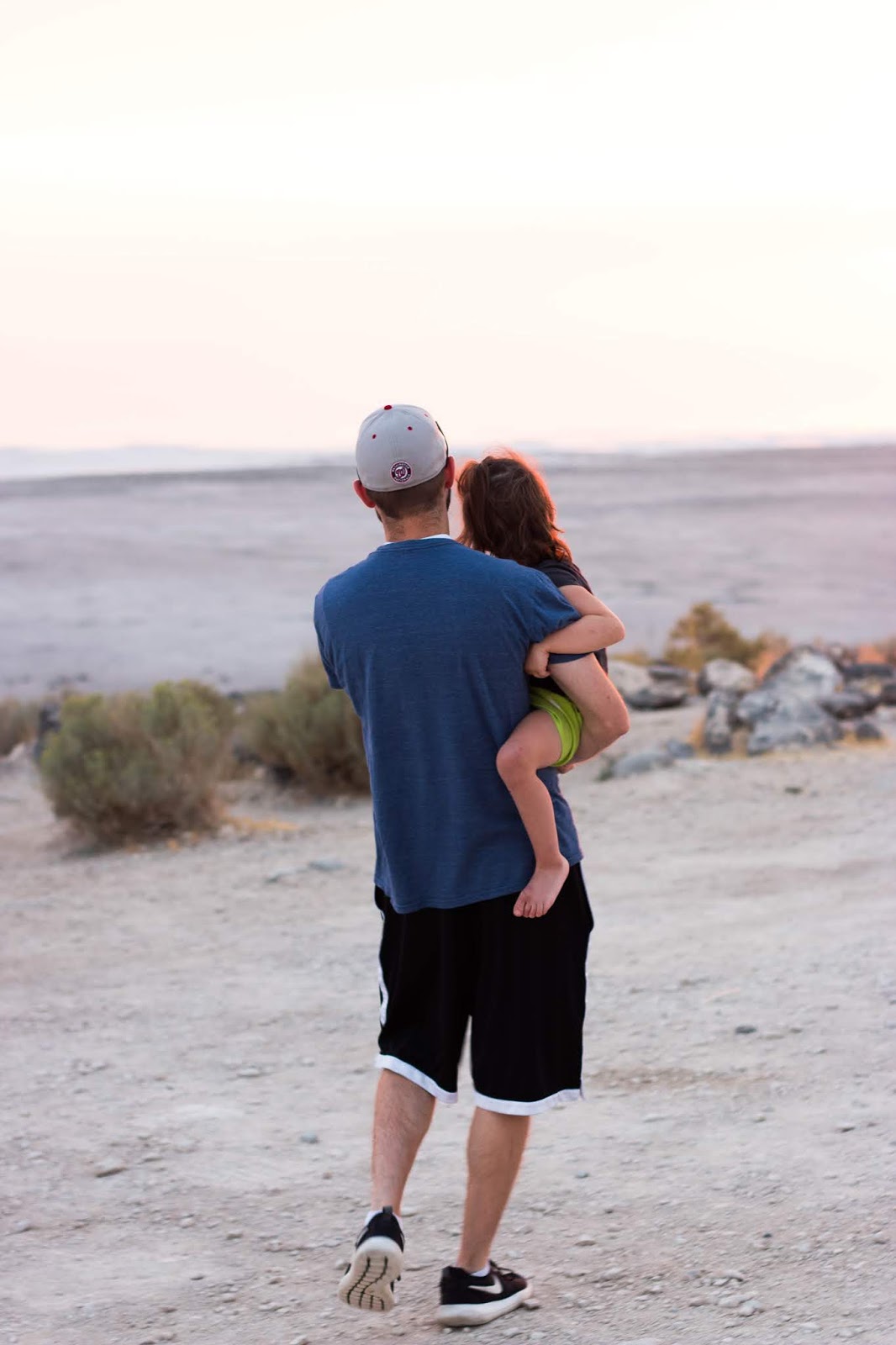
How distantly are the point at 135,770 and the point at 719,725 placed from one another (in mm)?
4309

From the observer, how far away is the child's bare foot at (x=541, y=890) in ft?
9.53

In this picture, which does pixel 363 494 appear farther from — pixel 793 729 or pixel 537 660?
pixel 793 729

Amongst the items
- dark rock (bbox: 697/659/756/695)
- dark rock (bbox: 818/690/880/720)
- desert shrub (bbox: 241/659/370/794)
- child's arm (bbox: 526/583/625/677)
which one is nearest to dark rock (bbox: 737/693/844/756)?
dark rock (bbox: 818/690/880/720)

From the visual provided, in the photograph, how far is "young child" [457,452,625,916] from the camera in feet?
9.27

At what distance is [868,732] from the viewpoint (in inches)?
425

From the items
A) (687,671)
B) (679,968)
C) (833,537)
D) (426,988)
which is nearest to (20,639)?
(687,671)

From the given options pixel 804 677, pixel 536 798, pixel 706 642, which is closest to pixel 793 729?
pixel 804 677

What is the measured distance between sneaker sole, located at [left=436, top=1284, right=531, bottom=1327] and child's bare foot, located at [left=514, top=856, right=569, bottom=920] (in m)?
0.91

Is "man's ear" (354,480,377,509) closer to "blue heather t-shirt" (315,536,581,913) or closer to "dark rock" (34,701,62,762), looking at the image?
"blue heather t-shirt" (315,536,581,913)

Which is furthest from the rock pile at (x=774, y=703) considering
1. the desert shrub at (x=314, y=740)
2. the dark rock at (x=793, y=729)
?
the desert shrub at (x=314, y=740)

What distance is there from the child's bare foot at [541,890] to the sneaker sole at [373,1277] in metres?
0.71

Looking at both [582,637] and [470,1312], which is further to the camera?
[470,1312]

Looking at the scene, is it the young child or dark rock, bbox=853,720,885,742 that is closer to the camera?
the young child

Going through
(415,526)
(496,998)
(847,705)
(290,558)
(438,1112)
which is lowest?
(290,558)
